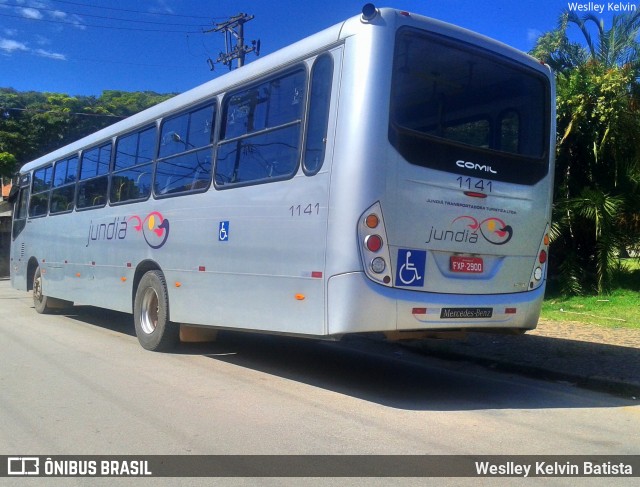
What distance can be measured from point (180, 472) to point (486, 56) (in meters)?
4.88

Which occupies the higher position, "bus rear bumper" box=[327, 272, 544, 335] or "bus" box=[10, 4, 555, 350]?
"bus" box=[10, 4, 555, 350]

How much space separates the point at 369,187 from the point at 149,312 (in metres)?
4.79

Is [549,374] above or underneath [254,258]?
underneath

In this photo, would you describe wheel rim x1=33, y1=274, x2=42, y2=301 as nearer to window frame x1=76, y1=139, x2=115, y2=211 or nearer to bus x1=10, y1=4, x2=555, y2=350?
Result: window frame x1=76, y1=139, x2=115, y2=211

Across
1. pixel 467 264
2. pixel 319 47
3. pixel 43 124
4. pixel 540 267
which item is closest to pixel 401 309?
pixel 467 264

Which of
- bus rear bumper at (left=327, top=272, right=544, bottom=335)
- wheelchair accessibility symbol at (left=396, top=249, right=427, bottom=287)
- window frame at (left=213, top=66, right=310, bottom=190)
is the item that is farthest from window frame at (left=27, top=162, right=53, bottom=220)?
wheelchair accessibility symbol at (left=396, top=249, right=427, bottom=287)

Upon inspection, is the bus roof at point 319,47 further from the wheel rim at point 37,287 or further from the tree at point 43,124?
the tree at point 43,124

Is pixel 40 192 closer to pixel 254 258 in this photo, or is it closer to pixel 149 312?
pixel 149 312

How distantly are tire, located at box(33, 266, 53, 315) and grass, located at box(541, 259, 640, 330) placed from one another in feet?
33.2

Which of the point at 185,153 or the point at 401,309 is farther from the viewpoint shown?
the point at 185,153

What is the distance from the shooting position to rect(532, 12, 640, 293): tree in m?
13.0

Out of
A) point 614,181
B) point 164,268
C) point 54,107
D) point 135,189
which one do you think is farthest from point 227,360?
point 54,107

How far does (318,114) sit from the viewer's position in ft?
20.0

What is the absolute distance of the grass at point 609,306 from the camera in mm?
10820
